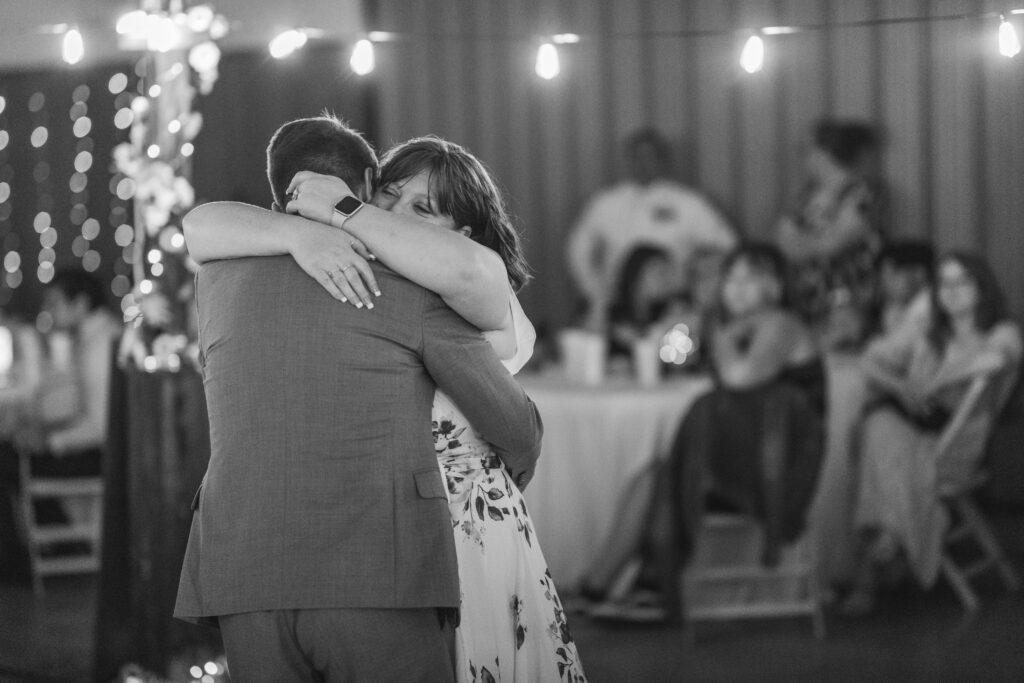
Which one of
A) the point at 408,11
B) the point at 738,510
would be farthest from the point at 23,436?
the point at 408,11

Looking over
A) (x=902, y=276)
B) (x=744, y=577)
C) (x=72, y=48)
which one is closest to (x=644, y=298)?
(x=902, y=276)

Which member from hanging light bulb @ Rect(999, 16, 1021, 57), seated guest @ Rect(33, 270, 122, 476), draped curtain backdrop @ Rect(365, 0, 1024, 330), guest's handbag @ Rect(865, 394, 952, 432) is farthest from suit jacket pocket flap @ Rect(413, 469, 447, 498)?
draped curtain backdrop @ Rect(365, 0, 1024, 330)

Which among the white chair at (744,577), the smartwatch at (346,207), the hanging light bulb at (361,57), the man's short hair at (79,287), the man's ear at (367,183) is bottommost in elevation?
the white chair at (744,577)

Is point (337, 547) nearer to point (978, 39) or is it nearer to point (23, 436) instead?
point (23, 436)

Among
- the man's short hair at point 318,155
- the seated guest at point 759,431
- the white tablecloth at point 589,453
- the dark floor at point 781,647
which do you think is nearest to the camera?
the man's short hair at point 318,155

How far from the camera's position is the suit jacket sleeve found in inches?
60.0

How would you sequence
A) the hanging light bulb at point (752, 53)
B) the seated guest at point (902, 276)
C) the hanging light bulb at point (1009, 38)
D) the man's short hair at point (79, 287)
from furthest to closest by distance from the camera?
the man's short hair at point (79, 287)
the seated guest at point (902, 276)
the hanging light bulb at point (752, 53)
the hanging light bulb at point (1009, 38)

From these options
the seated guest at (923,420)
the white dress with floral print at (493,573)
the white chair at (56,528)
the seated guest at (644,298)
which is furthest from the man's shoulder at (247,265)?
the white chair at (56,528)

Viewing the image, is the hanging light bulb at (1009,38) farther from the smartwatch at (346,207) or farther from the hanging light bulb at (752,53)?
the smartwatch at (346,207)

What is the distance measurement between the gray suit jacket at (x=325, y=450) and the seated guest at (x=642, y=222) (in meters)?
5.35

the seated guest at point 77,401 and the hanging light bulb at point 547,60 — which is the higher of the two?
the hanging light bulb at point 547,60

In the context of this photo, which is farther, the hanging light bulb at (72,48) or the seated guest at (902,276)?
the seated guest at (902,276)

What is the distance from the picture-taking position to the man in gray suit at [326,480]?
148 centimetres

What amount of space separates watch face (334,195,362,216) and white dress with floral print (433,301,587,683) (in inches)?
11.3
